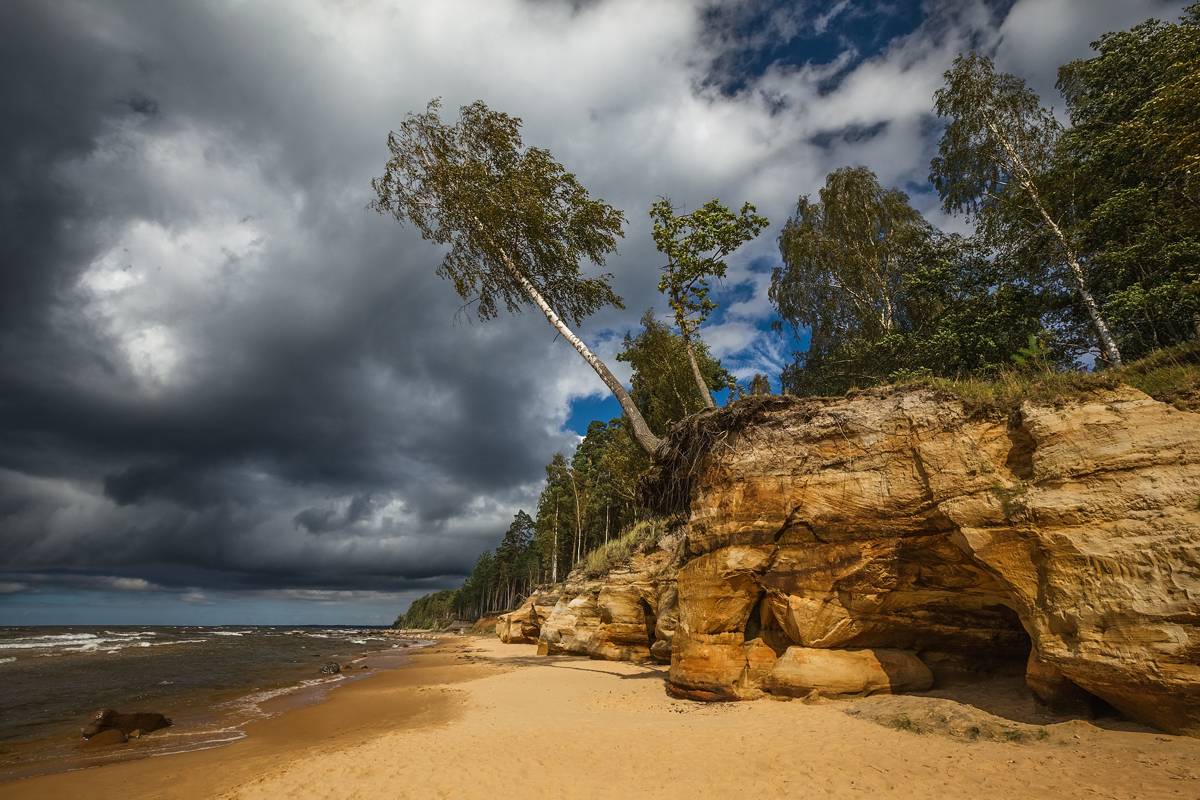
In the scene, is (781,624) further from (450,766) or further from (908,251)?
(908,251)

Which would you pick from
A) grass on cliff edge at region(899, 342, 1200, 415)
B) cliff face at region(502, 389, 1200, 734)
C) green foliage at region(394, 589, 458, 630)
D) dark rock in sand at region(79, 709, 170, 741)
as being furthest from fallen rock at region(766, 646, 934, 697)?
green foliage at region(394, 589, 458, 630)

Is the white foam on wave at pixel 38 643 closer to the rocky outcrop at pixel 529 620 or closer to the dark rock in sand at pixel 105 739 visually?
the rocky outcrop at pixel 529 620

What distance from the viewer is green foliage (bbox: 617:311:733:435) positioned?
27516 mm

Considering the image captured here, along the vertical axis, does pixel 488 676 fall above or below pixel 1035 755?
below

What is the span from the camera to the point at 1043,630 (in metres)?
6.86

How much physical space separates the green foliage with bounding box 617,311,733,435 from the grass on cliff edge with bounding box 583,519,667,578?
20.2 ft

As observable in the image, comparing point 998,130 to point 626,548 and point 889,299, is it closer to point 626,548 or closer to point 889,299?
point 889,299

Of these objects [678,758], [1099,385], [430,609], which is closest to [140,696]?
[678,758]

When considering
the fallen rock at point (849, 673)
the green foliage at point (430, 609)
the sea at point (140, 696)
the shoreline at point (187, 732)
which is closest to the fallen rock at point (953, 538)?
the fallen rock at point (849, 673)

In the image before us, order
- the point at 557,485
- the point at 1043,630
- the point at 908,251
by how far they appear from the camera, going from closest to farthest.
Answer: the point at 1043,630 < the point at 908,251 < the point at 557,485

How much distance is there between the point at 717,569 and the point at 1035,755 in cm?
583

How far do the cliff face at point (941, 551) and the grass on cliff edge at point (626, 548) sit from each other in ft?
18.9

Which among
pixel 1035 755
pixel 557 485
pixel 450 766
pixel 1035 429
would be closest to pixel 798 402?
pixel 1035 429

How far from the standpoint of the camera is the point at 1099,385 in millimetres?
7707
